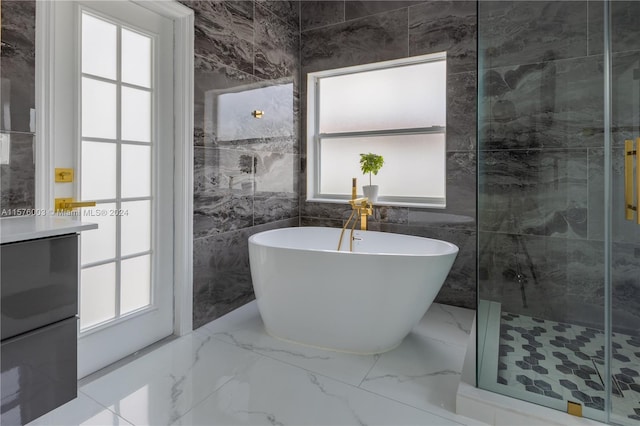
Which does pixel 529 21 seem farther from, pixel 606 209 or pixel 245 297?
pixel 245 297

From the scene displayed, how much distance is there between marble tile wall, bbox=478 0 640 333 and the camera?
146cm

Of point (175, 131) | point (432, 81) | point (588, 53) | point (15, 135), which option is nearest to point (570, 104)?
point (588, 53)

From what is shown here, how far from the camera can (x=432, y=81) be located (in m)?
2.87

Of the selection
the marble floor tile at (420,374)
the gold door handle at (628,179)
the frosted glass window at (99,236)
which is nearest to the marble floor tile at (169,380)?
the frosted glass window at (99,236)

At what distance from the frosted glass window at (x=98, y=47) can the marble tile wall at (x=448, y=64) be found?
186 cm

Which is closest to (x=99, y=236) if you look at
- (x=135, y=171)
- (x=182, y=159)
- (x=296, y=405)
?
(x=135, y=171)

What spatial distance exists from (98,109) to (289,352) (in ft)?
5.57

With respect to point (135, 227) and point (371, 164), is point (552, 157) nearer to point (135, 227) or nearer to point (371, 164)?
point (371, 164)

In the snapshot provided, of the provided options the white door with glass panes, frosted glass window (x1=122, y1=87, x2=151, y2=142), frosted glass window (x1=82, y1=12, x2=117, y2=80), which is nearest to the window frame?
the white door with glass panes

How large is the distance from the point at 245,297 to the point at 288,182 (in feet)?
3.58

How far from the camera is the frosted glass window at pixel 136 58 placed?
194 cm

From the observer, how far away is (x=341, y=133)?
10.6 feet

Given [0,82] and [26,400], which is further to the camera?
[0,82]

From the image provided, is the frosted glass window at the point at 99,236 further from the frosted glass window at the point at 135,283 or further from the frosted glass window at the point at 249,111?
the frosted glass window at the point at 249,111
